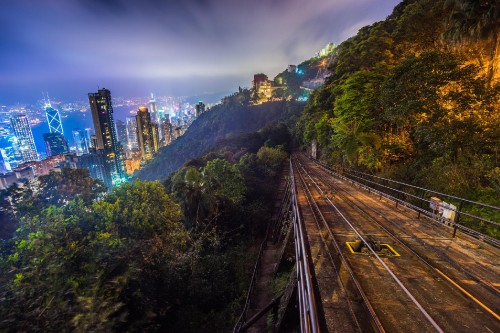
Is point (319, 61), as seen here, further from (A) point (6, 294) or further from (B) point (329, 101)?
(A) point (6, 294)

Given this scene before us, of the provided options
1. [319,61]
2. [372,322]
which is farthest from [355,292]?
[319,61]

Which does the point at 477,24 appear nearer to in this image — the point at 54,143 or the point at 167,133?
the point at 167,133

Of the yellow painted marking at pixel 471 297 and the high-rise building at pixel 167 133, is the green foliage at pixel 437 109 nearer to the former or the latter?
the yellow painted marking at pixel 471 297

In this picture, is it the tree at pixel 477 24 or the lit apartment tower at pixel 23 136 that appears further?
the lit apartment tower at pixel 23 136

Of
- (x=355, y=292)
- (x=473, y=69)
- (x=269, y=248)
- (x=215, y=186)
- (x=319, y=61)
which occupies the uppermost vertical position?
(x=319, y=61)

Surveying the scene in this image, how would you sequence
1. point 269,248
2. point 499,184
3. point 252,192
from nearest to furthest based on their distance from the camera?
1. point 499,184
2. point 269,248
3. point 252,192

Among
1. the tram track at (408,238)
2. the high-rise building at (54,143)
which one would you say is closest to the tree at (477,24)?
the tram track at (408,238)
